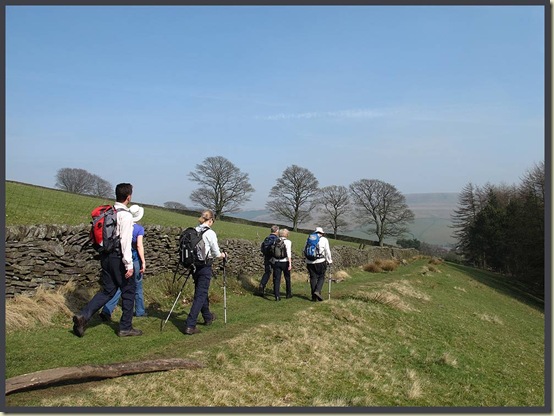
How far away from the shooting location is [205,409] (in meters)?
4.54

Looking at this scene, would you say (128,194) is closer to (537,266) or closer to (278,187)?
(537,266)

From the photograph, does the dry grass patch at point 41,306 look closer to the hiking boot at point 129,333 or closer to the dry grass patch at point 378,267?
the hiking boot at point 129,333

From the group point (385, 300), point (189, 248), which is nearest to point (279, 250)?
point (385, 300)

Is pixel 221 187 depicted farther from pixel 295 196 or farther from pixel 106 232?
pixel 106 232

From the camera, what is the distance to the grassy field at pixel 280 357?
501cm

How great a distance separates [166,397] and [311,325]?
14.1 feet

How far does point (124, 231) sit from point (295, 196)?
6325 cm

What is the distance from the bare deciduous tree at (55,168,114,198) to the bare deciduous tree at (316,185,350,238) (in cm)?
3632

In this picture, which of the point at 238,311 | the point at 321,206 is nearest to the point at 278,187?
the point at 321,206

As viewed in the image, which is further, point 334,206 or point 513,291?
point 334,206

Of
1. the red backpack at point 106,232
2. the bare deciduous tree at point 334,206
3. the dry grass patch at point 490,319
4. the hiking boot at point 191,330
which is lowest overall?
the dry grass patch at point 490,319

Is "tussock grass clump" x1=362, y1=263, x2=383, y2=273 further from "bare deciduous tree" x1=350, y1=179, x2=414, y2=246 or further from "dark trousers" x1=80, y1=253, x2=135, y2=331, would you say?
"bare deciduous tree" x1=350, y1=179, x2=414, y2=246

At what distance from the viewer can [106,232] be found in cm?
660

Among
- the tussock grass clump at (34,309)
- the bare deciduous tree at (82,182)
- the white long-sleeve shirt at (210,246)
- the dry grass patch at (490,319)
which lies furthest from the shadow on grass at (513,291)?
the bare deciduous tree at (82,182)
